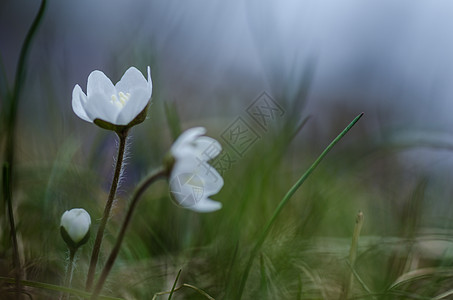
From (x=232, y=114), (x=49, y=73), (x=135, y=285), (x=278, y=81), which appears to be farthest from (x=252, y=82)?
(x=135, y=285)

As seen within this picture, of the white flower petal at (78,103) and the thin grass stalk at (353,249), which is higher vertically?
the white flower petal at (78,103)

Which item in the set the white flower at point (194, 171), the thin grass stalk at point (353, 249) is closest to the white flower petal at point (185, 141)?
the white flower at point (194, 171)

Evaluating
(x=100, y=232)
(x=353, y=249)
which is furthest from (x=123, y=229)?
(x=353, y=249)

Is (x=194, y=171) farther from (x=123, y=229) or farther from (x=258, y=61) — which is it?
(x=258, y=61)

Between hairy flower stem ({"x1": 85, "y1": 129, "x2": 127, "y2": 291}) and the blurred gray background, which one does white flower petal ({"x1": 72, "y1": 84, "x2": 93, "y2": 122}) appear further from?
the blurred gray background

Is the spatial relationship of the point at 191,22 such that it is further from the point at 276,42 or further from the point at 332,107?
the point at 332,107

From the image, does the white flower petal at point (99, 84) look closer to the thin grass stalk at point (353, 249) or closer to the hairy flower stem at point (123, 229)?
the hairy flower stem at point (123, 229)

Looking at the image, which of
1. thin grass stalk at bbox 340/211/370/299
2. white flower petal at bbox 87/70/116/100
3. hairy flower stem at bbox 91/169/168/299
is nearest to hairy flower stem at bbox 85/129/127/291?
hairy flower stem at bbox 91/169/168/299
